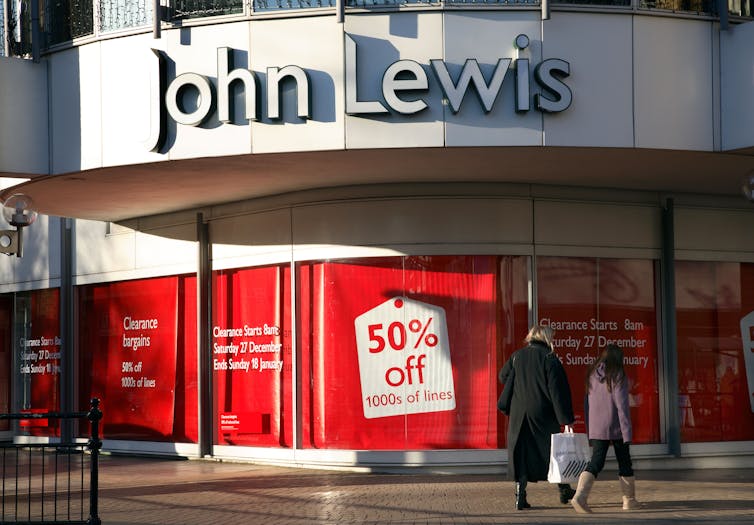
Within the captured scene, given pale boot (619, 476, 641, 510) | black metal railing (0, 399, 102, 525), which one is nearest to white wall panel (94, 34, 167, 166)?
black metal railing (0, 399, 102, 525)

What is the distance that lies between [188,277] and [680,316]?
7.24 metres

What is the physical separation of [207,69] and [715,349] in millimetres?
8110

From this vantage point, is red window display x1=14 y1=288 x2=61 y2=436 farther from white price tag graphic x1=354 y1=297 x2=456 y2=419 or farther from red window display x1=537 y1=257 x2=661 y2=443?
red window display x1=537 y1=257 x2=661 y2=443

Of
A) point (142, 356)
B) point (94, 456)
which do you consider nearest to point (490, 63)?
point (94, 456)

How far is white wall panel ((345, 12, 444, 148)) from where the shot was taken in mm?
13789

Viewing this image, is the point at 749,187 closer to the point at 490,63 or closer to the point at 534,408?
the point at 490,63

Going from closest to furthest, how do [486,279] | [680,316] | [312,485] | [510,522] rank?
[510,522], [312,485], [486,279], [680,316]

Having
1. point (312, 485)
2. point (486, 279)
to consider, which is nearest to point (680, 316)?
point (486, 279)

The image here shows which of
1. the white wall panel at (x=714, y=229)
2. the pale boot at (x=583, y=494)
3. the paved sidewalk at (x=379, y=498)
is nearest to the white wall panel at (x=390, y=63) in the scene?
the paved sidewalk at (x=379, y=498)

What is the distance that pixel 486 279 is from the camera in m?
16.1

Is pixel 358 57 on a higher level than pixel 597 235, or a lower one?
higher

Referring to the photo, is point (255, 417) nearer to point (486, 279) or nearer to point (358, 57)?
point (486, 279)

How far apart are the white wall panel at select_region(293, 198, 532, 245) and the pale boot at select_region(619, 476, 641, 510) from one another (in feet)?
15.9

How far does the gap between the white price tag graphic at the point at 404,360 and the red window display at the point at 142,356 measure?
3497 millimetres
